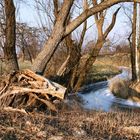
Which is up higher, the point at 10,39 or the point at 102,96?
the point at 10,39

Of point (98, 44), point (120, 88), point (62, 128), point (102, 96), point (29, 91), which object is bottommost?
point (102, 96)

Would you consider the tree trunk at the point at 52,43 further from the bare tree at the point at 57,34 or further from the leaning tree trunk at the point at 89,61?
the leaning tree trunk at the point at 89,61

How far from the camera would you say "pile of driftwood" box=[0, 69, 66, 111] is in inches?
434

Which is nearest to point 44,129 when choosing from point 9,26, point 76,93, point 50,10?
point 9,26

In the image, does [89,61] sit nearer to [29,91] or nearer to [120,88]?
[120,88]

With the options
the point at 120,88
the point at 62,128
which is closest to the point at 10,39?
the point at 62,128

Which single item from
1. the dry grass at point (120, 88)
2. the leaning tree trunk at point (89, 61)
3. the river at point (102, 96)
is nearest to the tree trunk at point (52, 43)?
the river at point (102, 96)

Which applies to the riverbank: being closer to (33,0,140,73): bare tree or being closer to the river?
(33,0,140,73): bare tree

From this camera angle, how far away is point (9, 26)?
49.3 feet

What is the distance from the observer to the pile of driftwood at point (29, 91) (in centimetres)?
1103

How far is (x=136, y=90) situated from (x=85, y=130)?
63.0 ft

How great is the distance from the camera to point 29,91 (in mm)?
11336

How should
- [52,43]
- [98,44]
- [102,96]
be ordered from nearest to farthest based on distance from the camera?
[52,43] → [102,96] → [98,44]

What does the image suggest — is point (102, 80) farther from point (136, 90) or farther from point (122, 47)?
point (136, 90)
